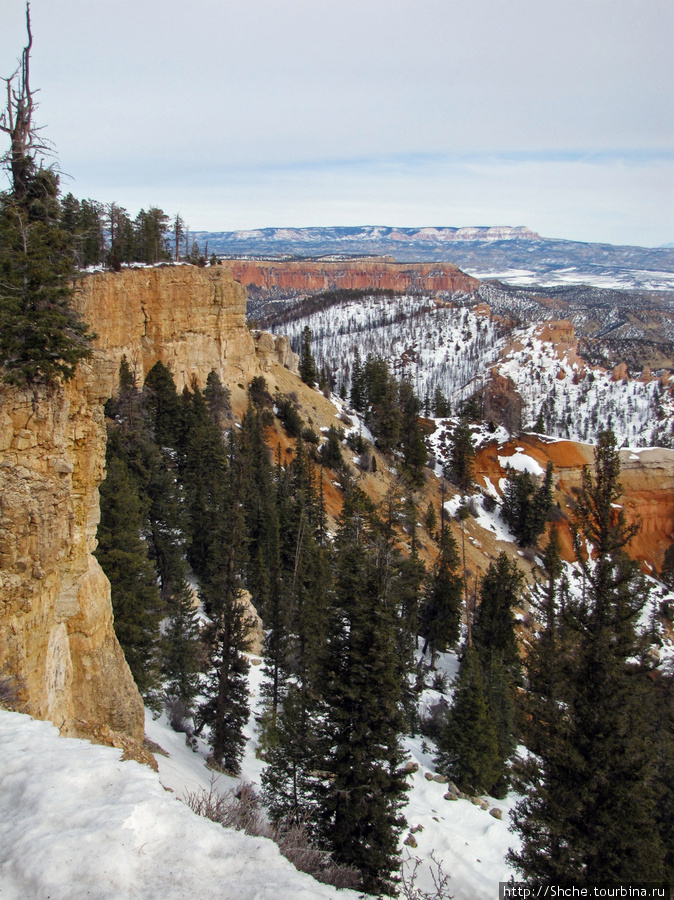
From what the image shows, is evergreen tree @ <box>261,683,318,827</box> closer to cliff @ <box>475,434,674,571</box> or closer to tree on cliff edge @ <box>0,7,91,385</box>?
tree on cliff edge @ <box>0,7,91,385</box>

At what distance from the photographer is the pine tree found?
10.4m

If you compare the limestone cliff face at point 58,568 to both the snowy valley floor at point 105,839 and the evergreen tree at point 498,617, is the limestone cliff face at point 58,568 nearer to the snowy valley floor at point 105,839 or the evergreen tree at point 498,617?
the snowy valley floor at point 105,839

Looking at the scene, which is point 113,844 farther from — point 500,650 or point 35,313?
point 500,650

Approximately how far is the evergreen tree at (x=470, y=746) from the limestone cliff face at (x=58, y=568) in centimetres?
1454

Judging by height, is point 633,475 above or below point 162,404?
below

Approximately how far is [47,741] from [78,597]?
5.00 metres

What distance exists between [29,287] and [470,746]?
74.0 feet

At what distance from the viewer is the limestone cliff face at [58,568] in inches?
355

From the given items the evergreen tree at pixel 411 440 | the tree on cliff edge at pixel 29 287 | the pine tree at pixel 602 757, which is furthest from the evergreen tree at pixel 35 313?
the evergreen tree at pixel 411 440

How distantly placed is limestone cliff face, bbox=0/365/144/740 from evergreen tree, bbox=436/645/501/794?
1454 centimetres

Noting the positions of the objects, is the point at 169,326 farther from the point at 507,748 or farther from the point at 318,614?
the point at 507,748

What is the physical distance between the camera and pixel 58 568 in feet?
33.9

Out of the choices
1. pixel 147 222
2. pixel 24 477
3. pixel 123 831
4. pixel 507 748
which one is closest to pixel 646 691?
pixel 123 831

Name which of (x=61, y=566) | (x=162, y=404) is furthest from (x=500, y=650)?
(x=61, y=566)
